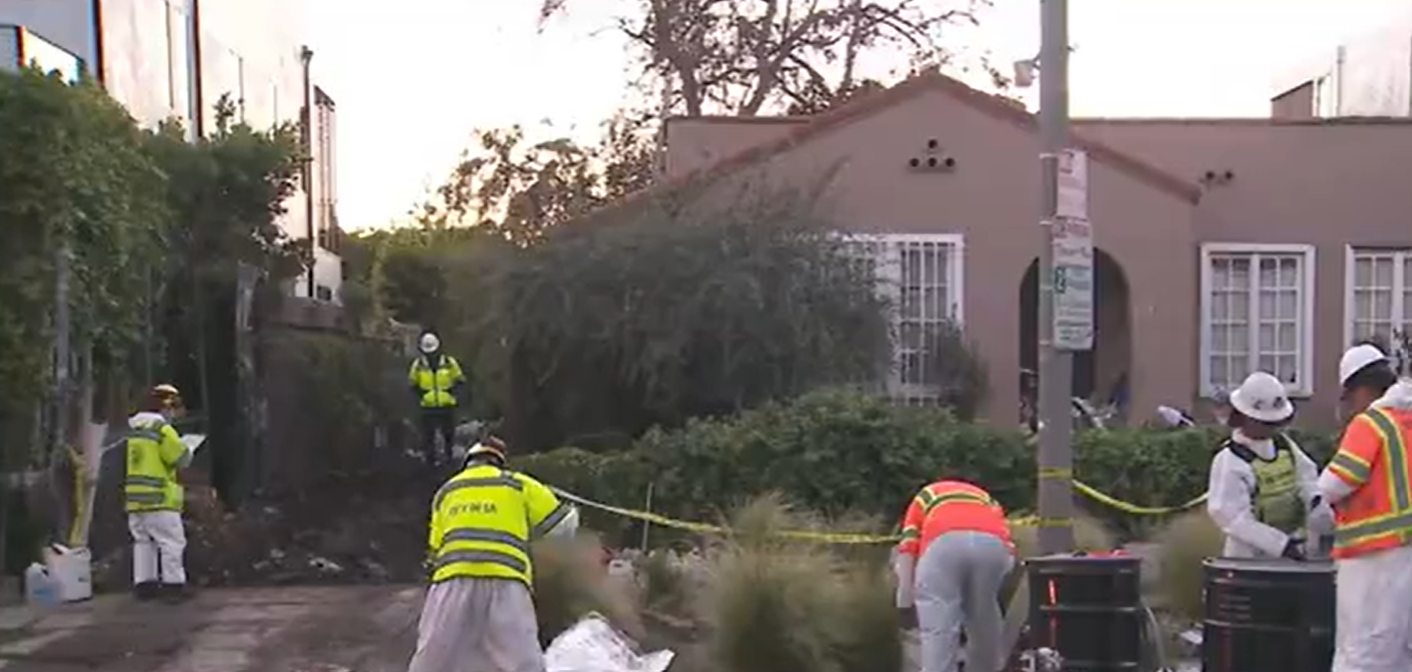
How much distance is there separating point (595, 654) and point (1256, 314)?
1385cm

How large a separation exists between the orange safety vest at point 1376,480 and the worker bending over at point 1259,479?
81 centimetres

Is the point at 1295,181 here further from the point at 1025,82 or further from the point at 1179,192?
the point at 1025,82

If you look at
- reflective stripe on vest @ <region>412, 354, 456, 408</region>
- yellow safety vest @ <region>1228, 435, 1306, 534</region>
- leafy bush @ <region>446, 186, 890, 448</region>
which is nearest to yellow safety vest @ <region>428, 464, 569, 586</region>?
yellow safety vest @ <region>1228, 435, 1306, 534</region>

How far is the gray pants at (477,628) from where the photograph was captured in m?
8.07

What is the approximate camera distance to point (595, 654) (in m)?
8.96

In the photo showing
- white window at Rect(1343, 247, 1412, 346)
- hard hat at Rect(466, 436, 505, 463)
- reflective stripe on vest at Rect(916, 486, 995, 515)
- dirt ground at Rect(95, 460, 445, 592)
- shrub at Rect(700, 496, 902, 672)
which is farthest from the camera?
white window at Rect(1343, 247, 1412, 346)

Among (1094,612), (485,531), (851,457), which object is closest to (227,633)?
(485,531)

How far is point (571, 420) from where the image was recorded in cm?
1806

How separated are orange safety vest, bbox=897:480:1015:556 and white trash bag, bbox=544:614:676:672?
1.61 meters

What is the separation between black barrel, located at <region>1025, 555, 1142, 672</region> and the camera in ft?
24.9

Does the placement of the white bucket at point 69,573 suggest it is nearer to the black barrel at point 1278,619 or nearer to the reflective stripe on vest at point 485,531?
the reflective stripe on vest at point 485,531

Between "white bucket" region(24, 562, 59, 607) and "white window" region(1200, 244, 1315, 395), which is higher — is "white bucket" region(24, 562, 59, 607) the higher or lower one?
the lower one

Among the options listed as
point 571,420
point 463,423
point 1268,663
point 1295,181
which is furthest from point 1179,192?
point 1268,663

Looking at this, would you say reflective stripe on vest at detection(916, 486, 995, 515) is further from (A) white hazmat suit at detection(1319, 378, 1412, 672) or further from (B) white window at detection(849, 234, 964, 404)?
(B) white window at detection(849, 234, 964, 404)
